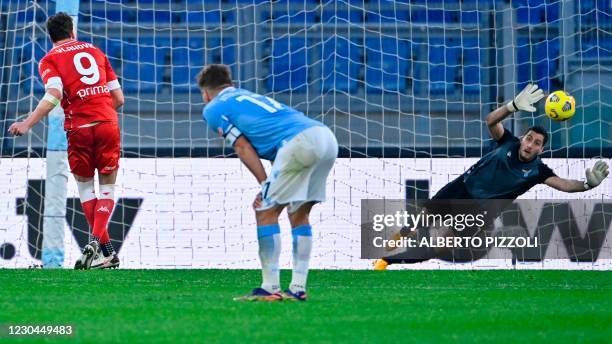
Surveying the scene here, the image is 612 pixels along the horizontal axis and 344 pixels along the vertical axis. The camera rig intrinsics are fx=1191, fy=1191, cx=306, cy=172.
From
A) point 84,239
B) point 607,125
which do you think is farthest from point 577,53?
point 84,239

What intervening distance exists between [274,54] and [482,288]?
5.43 metres

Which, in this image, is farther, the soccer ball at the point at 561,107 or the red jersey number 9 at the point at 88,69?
the soccer ball at the point at 561,107

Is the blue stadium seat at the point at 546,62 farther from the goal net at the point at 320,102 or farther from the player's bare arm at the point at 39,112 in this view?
the player's bare arm at the point at 39,112

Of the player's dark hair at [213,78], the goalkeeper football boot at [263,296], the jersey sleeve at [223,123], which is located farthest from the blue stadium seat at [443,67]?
the goalkeeper football boot at [263,296]

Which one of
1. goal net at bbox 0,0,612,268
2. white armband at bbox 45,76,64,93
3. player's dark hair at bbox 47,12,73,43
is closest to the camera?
white armband at bbox 45,76,64,93

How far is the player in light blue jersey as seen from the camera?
583 cm

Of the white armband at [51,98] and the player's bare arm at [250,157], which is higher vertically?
the white armband at [51,98]

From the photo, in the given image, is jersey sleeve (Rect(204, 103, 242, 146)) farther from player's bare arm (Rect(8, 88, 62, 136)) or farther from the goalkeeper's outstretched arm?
the goalkeeper's outstretched arm

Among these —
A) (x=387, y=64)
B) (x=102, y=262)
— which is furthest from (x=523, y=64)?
(x=102, y=262)

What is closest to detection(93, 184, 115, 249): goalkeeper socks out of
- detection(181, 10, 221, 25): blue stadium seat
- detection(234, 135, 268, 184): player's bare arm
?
detection(234, 135, 268, 184): player's bare arm

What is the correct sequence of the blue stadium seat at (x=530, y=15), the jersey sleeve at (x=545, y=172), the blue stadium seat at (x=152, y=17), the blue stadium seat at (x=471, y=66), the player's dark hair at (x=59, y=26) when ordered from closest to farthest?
1. the player's dark hair at (x=59, y=26)
2. the jersey sleeve at (x=545, y=172)
3. the blue stadium seat at (x=471, y=66)
4. the blue stadium seat at (x=530, y=15)
5. the blue stadium seat at (x=152, y=17)

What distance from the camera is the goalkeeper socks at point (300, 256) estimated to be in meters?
5.92

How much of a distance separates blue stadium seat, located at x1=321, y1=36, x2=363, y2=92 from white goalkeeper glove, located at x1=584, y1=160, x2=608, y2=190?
136 inches

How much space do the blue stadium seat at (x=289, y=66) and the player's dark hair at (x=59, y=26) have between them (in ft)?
11.9
